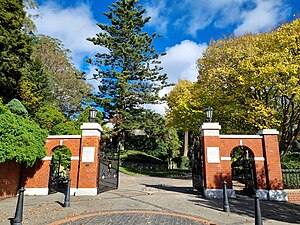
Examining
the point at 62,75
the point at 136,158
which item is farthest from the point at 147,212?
the point at 62,75

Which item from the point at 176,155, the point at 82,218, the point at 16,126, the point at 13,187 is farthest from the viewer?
the point at 176,155

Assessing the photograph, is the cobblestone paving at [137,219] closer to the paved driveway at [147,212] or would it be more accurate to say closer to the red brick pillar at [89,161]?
the paved driveway at [147,212]

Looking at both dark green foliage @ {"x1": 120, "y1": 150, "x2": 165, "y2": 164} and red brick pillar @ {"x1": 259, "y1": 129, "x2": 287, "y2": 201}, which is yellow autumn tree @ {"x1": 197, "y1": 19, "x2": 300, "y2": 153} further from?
dark green foliage @ {"x1": 120, "y1": 150, "x2": 165, "y2": 164}

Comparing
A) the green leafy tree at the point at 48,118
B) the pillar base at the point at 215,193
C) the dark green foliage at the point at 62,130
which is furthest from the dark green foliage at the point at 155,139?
the pillar base at the point at 215,193

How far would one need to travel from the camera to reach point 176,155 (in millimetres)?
28250

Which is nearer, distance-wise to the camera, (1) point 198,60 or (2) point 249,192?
(2) point 249,192

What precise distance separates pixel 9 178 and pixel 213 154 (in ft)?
27.9

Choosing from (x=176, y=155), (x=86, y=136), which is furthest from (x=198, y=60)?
(x=176, y=155)

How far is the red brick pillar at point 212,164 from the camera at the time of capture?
9.52 meters

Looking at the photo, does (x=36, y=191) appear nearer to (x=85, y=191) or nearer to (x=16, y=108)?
(x=85, y=191)

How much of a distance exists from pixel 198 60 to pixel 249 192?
1105 centimetres

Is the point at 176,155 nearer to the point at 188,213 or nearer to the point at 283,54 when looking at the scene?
the point at 283,54

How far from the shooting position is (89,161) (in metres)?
9.84

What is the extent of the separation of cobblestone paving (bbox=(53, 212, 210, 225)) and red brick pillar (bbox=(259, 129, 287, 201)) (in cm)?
519
